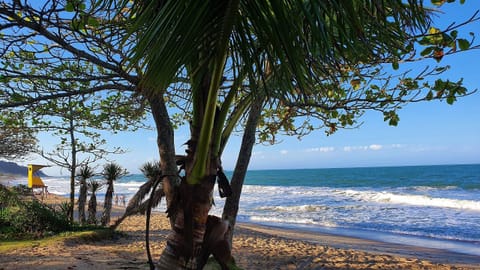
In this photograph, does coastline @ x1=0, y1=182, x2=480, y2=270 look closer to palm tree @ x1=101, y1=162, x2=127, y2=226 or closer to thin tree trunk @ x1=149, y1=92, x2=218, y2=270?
palm tree @ x1=101, y1=162, x2=127, y2=226

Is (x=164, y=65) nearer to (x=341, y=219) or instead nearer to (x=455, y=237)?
(x=455, y=237)

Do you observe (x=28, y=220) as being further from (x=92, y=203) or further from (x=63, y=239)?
(x=92, y=203)

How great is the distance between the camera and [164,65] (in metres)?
1.45

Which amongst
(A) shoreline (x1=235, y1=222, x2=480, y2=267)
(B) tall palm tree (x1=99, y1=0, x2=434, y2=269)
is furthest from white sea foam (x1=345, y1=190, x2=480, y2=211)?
(B) tall palm tree (x1=99, y1=0, x2=434, y2=269)

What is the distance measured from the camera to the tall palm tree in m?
1.43

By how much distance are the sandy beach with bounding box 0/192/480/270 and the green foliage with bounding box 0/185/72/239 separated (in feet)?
4.24

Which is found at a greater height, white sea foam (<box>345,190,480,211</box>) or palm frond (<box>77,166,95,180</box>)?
palm frond (<box>77,166,95,180</box>)

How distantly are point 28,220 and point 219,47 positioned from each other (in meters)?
8.67

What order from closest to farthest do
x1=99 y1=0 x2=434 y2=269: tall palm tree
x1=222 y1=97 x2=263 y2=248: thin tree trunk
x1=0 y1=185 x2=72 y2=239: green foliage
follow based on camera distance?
x1=99 y1=0 x2=434 y2=269: tall palm tree
x1=222 y1=97 x2=263 y2=248: thin tree trunk
x1=0 y1=185 x2=72 y2=239: green foliage

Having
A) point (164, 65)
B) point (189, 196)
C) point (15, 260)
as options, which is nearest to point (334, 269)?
point (15, 260)

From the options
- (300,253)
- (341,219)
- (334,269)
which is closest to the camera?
(334,269)

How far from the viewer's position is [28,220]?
8.42m

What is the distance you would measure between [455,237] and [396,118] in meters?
10.0

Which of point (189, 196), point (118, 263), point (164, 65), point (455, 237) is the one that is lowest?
point (455, 237)
